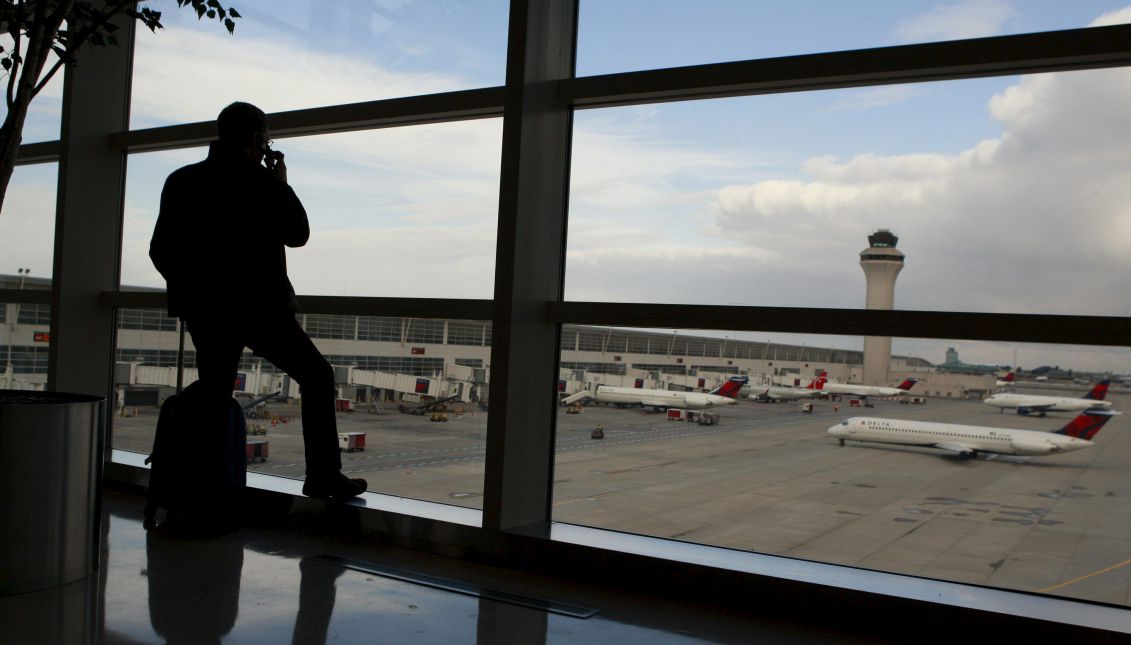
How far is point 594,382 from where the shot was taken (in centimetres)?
285

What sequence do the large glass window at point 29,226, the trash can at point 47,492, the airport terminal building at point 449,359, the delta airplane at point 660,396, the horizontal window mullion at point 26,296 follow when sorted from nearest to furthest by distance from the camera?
the trash can at point 47,492, the airport terminal building at point 449,359, the delta airplane at point 660,396, the horizontal window mullion at point 26,296, the large glass window at point 29,226

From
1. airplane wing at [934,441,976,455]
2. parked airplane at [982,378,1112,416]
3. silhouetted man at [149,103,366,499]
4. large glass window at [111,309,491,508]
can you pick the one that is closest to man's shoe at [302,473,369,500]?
large glass window at [111,309,491,508]

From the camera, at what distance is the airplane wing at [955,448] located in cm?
227

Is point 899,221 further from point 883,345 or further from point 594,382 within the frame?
point 594,382

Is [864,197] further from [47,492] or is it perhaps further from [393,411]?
[47,492]

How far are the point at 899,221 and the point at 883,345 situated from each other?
0.33 metres

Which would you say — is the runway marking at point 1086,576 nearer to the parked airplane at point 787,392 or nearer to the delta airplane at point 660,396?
the parked airplane at point 787,392

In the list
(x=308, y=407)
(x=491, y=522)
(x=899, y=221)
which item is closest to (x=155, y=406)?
(x=308, y=407)

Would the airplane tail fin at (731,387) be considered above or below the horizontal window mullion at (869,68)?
below

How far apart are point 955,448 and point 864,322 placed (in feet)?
1.26

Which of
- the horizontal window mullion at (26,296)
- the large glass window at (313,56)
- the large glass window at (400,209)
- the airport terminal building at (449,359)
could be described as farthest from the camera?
the horizontal window mullion at (26,296)

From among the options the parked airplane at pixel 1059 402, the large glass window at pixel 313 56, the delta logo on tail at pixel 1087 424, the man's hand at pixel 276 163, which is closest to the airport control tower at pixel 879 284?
the parked airplane at pixel 1059 402

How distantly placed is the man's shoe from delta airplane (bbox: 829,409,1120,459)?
1572 mm

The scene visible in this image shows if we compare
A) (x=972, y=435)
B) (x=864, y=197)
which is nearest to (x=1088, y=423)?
(x=972, y=435)
